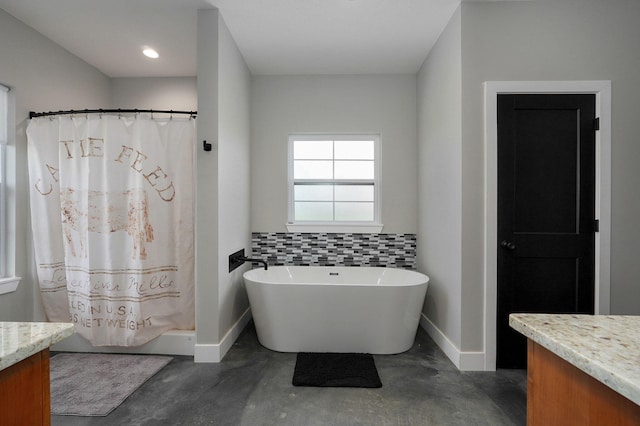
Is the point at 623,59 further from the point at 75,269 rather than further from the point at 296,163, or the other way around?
the point at 75,269

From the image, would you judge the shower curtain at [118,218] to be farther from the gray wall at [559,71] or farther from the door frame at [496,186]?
the door frame at [496,186]

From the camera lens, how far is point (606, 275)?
226cm

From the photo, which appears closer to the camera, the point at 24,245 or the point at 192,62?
the point at 24,245

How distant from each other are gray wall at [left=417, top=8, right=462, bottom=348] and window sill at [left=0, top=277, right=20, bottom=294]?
3543 millimetres

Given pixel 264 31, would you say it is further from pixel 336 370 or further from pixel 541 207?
pixel 336 370

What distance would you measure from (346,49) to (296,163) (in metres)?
1.32

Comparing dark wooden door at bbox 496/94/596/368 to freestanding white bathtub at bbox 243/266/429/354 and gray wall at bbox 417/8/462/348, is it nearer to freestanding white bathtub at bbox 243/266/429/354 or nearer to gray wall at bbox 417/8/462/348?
gray wall at bbox 417/8/462/348

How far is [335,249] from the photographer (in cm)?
355

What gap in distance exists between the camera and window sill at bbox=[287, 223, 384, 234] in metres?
3.54

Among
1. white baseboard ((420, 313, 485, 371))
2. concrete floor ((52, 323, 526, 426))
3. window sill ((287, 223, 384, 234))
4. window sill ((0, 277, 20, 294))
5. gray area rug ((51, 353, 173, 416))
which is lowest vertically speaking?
A: concrete floor ((52, 323, 526, 426))

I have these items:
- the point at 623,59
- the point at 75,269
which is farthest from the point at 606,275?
the point at 75,269

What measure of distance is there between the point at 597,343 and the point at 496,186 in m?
1.78

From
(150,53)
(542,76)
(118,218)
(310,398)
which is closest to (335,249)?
(310,398)

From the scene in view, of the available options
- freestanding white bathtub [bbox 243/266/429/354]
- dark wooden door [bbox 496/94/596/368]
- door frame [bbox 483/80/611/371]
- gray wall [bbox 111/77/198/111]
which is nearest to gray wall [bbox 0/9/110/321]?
gray wall [bbox 111/77/198/111]
